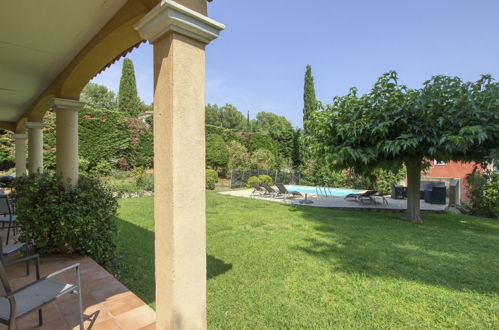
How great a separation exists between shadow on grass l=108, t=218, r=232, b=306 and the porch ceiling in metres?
3.00

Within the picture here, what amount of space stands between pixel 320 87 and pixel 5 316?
2878 cm

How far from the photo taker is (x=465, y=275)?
4.00m

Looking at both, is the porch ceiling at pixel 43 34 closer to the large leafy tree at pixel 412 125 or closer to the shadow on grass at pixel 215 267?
the shadow on grass at pixel 215 267

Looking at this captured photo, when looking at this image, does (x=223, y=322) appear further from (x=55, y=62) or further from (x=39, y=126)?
(x=39, y=126)

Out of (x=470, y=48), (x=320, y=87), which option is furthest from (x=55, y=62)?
(x=320, y=87)

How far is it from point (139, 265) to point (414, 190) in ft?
25.4

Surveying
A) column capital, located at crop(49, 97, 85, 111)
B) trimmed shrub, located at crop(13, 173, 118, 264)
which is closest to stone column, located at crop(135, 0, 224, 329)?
trimmed shrub, located at crop(13, 173, 118, 264)

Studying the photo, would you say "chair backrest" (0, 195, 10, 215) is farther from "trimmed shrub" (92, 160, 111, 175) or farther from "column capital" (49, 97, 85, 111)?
"trimmed shrub" (92, 160, 111, 175)

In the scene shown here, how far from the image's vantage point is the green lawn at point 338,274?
286 cm

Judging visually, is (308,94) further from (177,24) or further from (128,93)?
(177,24)

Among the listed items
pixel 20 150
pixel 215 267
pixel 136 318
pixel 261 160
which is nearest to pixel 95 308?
pixel 136 318

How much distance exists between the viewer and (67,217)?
144 inches

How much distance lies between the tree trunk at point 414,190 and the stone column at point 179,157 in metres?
8.04

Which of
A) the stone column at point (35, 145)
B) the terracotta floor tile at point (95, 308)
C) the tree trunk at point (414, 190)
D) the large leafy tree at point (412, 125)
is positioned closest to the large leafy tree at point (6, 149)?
the stone column at point (35, 145)
